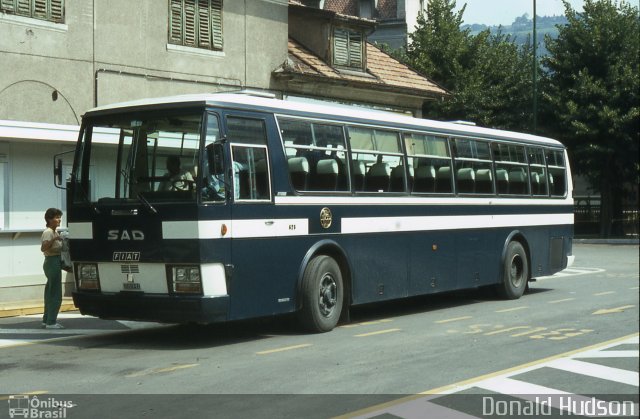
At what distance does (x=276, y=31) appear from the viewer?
2500 centimetres

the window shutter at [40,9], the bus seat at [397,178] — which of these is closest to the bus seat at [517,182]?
the bus seat at [397,178]

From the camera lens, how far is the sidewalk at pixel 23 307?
16.5 metres

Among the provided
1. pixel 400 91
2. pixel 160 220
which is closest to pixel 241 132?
pixel 160 220

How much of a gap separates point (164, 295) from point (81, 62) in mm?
9078

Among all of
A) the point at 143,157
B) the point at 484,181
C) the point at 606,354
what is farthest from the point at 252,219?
the point at 484,181

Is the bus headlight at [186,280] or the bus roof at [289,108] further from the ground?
the bus roof at [289,108]

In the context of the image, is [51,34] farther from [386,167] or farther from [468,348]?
[468,348]

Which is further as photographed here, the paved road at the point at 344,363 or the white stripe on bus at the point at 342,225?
the white stripe on bus at the point at 342,225

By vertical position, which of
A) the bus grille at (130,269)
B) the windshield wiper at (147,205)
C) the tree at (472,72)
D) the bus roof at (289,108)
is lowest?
the bus grille at (130,269)

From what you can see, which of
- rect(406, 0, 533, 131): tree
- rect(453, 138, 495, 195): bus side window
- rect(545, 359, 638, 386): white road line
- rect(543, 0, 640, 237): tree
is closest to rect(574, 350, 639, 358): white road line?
rect(545, 359, 638, 386): white road line

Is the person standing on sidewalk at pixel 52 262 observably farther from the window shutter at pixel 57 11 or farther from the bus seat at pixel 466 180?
the bus seat at pixel 466 180

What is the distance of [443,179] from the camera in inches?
653

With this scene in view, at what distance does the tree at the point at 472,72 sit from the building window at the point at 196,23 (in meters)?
24.9

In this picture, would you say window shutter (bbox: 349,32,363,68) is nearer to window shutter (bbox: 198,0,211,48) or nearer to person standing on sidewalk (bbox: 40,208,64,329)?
window shutter (bbox: 198,0,211,48)
